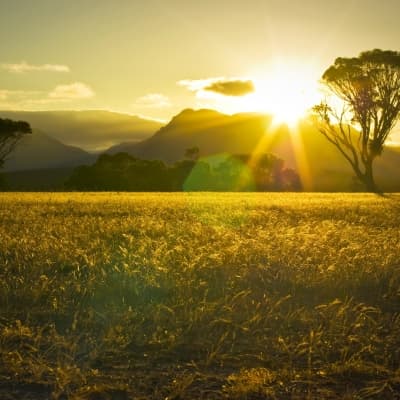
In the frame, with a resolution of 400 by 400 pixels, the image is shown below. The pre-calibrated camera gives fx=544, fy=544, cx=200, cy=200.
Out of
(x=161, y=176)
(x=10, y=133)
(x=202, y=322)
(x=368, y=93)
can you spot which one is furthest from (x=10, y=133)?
(x=202, y=322)

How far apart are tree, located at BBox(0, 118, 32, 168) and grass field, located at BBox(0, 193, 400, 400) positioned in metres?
61.9

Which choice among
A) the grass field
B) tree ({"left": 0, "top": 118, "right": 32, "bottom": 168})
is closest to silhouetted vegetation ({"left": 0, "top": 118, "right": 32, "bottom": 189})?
tree ({"left": 0, "top": 118, "right": 32, "bottom": 168})

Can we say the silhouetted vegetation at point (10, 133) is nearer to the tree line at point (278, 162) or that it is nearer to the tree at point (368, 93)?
the tree line at point (278, 162)

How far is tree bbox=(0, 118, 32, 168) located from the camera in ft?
222

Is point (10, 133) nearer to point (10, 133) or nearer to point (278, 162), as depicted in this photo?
point (10, 133)

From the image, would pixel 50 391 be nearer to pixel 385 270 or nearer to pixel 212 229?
pixel 385 270

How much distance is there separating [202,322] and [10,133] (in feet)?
220

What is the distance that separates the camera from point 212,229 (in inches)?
531

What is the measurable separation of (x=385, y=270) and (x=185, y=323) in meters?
3.69

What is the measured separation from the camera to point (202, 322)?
20.2ft

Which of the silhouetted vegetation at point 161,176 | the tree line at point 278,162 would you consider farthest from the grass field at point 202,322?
the silhouetted vegetation at point 161,176

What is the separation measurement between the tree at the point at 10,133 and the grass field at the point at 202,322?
203 feet

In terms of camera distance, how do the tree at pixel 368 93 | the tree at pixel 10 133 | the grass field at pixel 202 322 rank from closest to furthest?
1. the grass field at pixel 202 322
2. the tree at pixel 368 93
3. the tree at pixel 10 133

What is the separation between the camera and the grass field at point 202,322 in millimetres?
4578
